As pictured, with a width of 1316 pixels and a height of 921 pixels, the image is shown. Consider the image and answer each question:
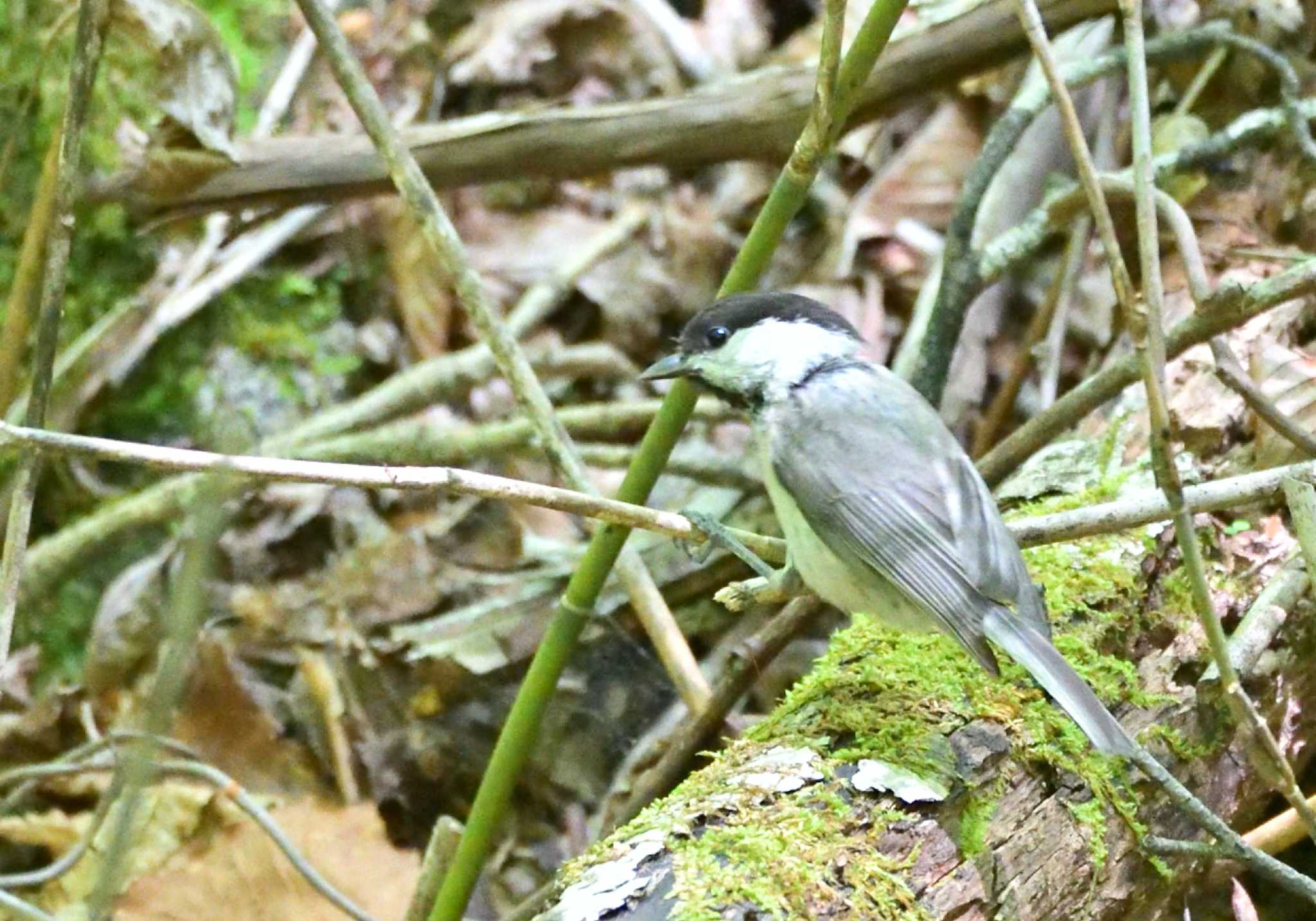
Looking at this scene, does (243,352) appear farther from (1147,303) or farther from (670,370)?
(1147,303)

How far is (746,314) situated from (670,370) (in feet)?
0.48

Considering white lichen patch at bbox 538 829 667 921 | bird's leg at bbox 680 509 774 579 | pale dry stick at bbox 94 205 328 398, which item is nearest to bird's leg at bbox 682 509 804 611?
bird's leg at bbox 680 509 774 579

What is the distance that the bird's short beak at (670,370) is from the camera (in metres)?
2.03

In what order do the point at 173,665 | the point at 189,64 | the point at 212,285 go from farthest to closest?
the point at 212,285
the point at 189,64
the point at 173,665

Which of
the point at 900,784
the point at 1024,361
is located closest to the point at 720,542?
the point at 900,784

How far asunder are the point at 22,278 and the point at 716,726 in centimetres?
139

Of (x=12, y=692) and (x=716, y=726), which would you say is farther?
(x=12, y=692)

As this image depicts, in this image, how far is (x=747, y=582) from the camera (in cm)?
186

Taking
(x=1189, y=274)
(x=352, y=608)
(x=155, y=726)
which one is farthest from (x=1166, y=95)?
(x=155, y=726)

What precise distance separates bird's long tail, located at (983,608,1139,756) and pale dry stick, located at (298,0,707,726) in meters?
0.66

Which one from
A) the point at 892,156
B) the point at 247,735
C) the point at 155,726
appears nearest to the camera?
the point at 155,726

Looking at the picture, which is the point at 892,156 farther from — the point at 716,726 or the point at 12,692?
the point at 12,692

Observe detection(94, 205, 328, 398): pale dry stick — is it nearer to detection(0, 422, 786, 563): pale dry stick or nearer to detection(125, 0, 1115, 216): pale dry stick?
detection(125, 0, 1115, 216): pale dry stick

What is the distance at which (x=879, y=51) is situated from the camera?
1679 millimetres
